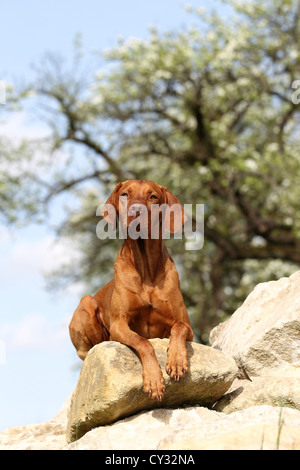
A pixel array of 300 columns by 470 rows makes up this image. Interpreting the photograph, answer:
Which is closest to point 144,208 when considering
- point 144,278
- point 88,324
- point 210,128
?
point 144,278

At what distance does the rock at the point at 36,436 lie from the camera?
6.84 meters

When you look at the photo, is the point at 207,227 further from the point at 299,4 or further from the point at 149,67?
the point at 299,4

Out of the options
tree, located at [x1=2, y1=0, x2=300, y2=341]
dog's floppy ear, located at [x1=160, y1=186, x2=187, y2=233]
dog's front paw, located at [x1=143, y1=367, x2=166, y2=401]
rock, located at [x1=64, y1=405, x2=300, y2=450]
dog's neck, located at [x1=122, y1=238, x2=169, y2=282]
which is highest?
tree, located at [x1=2, y1=0, x2=300, y2=341]

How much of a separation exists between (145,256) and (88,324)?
125 centimetres

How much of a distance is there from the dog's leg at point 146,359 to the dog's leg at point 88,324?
898 millimetres

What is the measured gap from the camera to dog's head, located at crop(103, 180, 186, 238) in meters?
5.81

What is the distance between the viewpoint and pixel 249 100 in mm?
18594

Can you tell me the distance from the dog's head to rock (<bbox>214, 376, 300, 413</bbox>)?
210 centimetres

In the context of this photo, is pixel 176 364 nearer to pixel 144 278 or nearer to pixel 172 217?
pixel 144 278

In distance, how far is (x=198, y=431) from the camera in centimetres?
→ 502

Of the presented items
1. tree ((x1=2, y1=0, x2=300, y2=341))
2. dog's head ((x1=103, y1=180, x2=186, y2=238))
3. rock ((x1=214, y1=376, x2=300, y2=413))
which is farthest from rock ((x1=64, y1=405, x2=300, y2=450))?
tree ((x1=2, y1=0, x2=300, y2=341))

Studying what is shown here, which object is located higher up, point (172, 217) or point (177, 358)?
point (172, 217)

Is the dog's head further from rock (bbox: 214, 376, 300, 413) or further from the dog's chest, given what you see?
rock (bbox: 214, 376, 300, 413)
